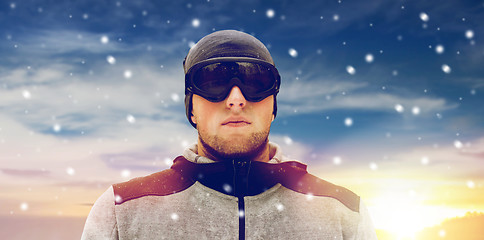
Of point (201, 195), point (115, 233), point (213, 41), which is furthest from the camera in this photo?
point (213, 41)

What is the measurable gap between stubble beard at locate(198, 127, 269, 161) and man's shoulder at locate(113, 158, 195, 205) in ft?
1.23

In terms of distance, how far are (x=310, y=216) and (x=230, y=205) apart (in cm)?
73

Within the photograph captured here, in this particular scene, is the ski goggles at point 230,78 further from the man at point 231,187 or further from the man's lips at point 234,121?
the man's lips at point 234,121

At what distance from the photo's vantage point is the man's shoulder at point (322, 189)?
3748 mm

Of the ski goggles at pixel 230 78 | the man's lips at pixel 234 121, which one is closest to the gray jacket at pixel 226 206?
the man's lips at pixel 234 121

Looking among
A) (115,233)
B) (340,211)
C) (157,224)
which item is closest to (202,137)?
(157,224)

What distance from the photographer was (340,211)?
3.66 m

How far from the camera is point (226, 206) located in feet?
11.3

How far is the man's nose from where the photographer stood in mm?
3631

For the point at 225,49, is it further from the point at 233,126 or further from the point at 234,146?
the point at 234,146

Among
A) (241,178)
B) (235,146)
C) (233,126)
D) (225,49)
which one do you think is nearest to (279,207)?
(241,178)

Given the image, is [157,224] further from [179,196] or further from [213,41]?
[213,41]

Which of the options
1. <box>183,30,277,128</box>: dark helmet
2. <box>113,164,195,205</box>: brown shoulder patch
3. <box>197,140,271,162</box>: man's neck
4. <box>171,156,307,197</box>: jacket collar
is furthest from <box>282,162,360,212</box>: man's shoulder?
<box>183,30,277,128</box>: dark helmet

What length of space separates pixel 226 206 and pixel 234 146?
0.53 metres
